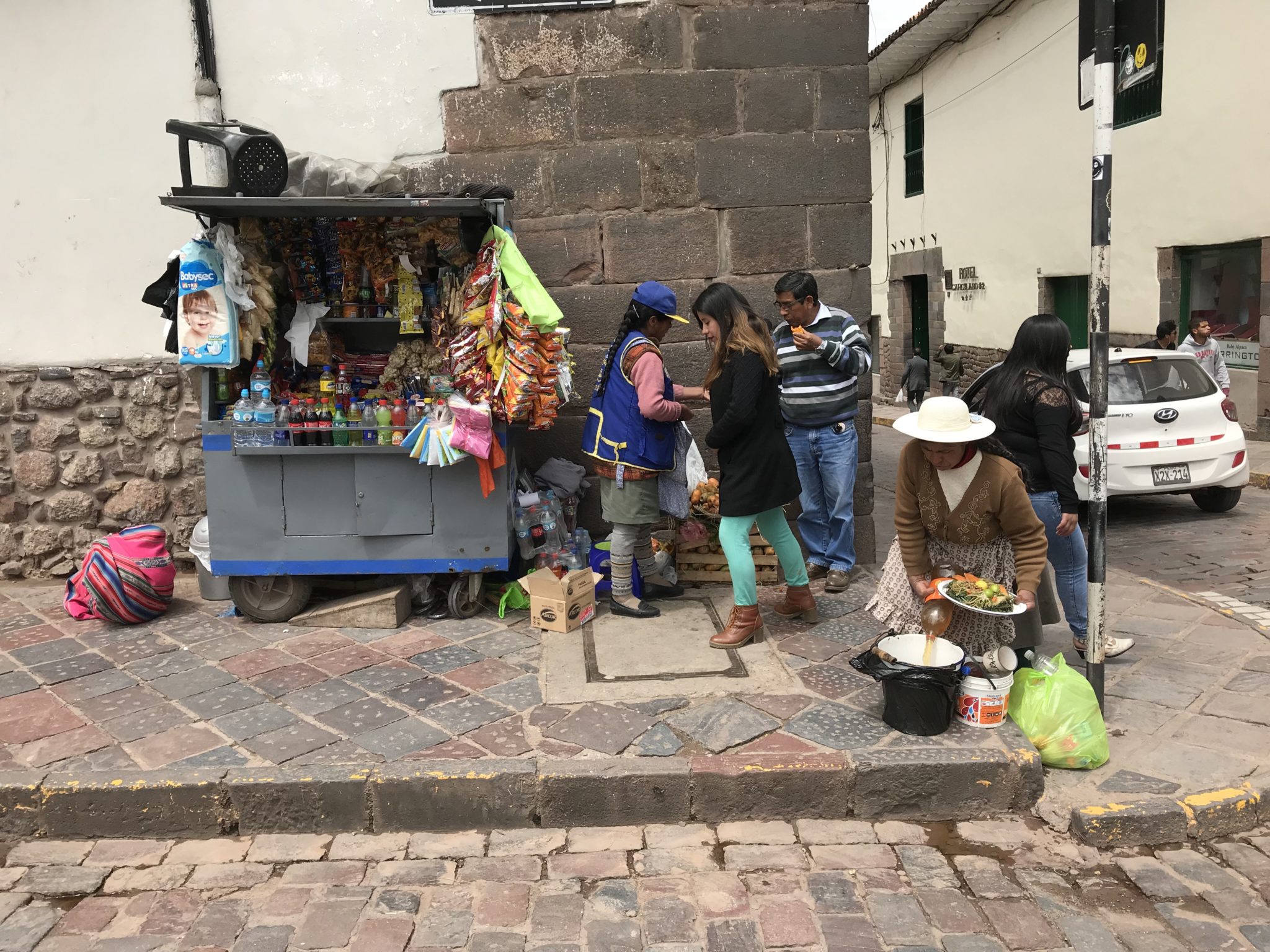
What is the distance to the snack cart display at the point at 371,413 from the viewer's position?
17.5 ft

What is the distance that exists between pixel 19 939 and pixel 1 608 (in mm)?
3520

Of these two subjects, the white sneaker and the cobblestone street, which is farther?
the white sneaker

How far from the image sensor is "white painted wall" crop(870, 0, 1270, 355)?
1216 cm

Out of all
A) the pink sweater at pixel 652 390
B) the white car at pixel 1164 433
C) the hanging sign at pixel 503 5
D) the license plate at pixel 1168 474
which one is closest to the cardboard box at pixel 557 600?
the pink sweater at pixel 652 390

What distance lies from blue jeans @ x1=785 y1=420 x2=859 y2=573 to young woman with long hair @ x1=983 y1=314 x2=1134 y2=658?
1382 millimetres

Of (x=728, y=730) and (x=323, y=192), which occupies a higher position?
(x=323, y=192)

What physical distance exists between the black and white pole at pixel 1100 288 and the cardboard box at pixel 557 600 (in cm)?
256

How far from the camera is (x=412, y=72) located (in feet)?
20.4

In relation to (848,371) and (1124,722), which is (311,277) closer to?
(848,371)

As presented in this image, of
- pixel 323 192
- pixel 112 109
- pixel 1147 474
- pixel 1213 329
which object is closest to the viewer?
pixel 323 192

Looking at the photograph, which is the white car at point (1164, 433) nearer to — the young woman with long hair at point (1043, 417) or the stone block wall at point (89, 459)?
the young woman with long hair at point (1043, 417)

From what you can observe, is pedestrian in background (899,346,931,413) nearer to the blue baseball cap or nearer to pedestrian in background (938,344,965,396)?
pedestrian in background (938,344,965,396)

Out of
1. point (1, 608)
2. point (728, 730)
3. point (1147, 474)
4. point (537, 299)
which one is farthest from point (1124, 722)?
point (1, 608)

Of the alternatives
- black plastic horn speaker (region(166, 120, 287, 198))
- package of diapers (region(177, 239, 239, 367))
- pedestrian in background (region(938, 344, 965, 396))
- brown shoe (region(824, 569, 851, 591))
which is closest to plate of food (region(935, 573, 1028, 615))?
brown shoe (region(824, 569, 851, 591))
